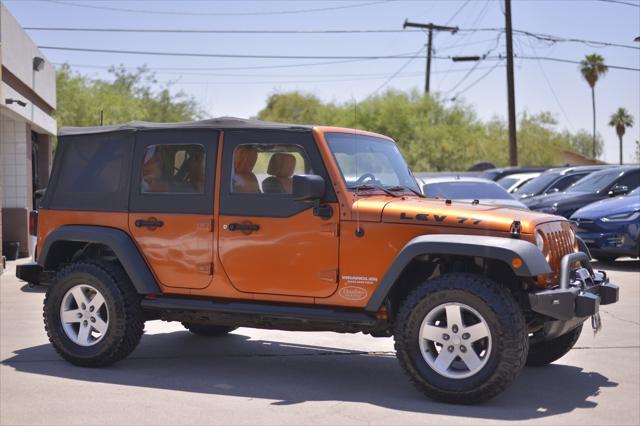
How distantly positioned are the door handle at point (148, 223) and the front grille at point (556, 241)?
2.99m

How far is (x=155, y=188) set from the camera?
780 cm

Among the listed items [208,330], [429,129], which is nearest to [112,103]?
[429,129]

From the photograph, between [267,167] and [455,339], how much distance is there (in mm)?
2026

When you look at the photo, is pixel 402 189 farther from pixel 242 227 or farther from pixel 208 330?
pixel 208 330

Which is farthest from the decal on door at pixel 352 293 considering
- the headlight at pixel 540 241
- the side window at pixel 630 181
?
the side window at pixel 630 181

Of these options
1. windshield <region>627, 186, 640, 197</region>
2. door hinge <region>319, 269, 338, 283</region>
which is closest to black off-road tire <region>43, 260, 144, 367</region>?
door hinge <region>319, 269, 338, 283</region>

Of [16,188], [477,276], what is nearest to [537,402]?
[477,276]

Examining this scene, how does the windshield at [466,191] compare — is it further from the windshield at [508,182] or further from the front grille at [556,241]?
the windshield at [508,182]

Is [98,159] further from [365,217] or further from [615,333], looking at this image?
[615,333]

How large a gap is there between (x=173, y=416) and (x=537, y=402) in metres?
2.52

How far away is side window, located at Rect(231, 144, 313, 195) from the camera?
7.32 meters

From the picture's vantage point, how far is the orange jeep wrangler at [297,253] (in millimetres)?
A: 6500

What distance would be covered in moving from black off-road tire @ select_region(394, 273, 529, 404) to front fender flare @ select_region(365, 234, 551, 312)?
0.20 m

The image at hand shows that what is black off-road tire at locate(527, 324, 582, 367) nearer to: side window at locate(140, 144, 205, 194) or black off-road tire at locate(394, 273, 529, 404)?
black off-road tire at locate(394, 273, 529, 404)
